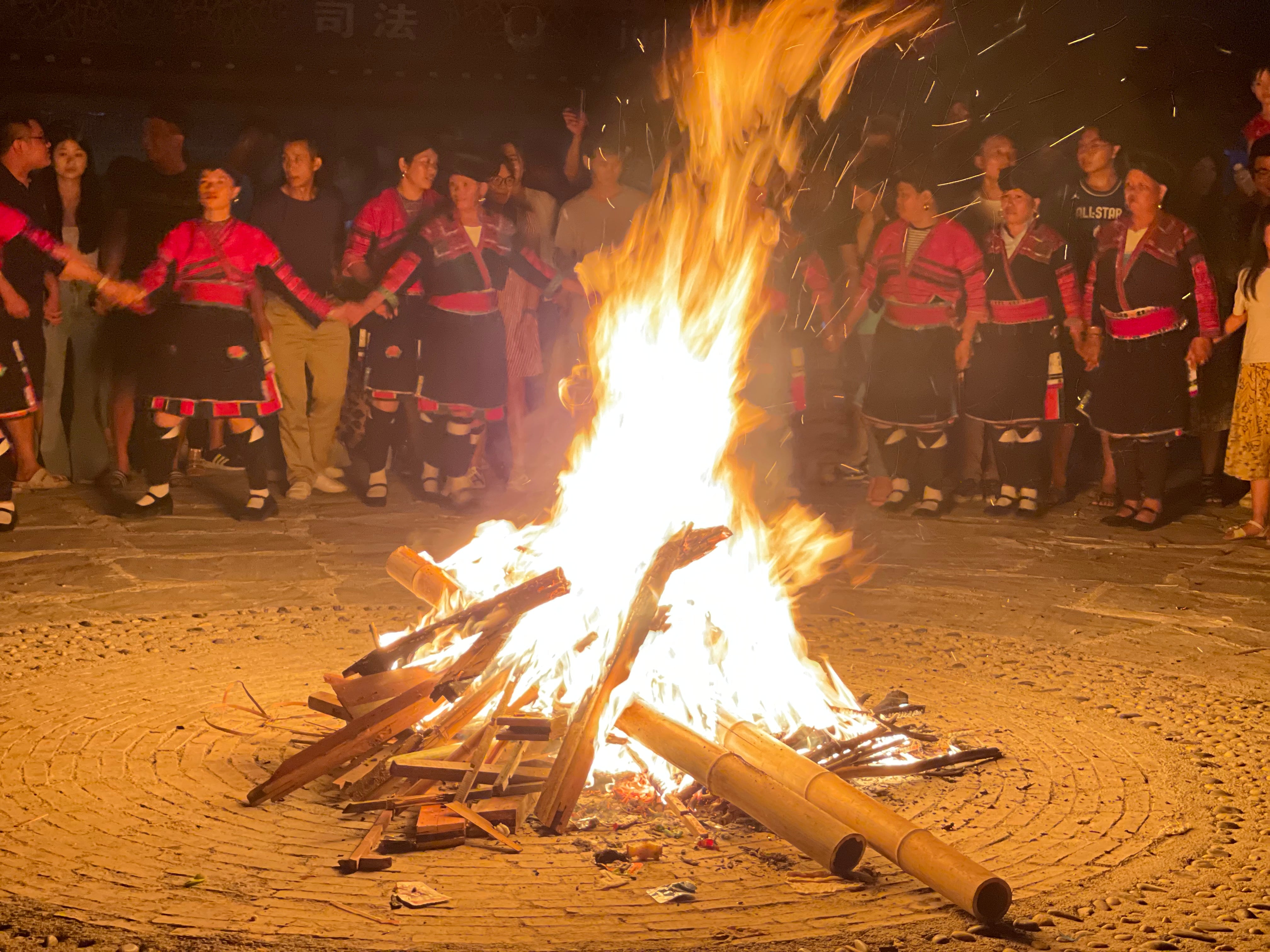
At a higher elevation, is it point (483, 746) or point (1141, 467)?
point (1141, 467)

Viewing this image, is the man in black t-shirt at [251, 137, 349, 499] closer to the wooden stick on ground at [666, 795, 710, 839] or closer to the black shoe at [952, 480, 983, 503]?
the black shoe at [952, 480, 983, 503]

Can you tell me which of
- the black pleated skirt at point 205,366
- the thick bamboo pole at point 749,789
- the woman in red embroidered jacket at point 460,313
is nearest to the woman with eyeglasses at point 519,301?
the woman in red embroidered jacket at point 460,313

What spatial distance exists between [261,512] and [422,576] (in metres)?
3.79

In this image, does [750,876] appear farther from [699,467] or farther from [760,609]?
[699,467]

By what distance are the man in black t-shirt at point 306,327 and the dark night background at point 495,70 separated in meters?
1.57

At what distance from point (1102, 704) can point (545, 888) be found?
277 centimetres

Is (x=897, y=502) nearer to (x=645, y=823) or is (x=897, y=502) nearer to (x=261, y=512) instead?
(x=261, y=512)

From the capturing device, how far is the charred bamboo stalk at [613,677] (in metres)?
4.13

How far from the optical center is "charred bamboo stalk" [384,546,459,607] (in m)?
5.52

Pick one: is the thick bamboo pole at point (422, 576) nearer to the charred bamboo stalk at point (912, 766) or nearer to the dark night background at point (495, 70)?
A: the charred bamboo stalk at point (912, 766)

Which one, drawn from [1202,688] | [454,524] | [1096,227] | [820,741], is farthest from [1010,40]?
[820,741]

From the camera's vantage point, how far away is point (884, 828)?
12.3 ft

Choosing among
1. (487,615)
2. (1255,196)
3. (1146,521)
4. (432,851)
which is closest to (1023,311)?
(1146,521)

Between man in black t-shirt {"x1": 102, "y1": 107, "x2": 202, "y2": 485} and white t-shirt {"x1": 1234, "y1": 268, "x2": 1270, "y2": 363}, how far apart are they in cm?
692
